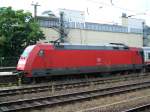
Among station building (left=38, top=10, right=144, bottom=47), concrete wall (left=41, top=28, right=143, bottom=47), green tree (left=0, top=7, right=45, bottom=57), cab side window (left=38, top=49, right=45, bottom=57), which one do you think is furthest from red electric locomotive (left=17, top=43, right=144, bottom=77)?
concrete wall (left=41, top=28, right=143, bottom=47)

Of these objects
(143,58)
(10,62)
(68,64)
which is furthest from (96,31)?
(68,64)

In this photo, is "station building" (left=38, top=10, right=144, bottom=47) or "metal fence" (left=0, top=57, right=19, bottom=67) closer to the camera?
"metal fence" (left=0, top=57, right=19, bottom=67)

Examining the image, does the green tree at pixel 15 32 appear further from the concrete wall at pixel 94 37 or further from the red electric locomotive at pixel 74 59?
the red electric locomotive at pixel 74 59

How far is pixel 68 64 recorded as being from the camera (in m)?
27.2

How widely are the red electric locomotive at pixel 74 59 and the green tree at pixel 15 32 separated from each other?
15638 mm

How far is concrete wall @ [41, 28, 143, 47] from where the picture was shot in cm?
5300

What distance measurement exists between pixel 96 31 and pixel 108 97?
43496mm

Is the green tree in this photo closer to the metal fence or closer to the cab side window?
the metal fence

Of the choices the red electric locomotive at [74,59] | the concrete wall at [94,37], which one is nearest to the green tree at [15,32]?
the concrete wall at [94,37]

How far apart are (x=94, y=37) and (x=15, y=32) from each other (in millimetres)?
19600

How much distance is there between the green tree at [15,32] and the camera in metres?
43.7

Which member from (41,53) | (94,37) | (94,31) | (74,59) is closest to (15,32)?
(74,59)

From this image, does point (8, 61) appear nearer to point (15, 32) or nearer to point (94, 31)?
point (15, 32)

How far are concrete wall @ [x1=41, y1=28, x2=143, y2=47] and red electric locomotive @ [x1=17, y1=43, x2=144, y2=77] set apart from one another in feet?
68.0
